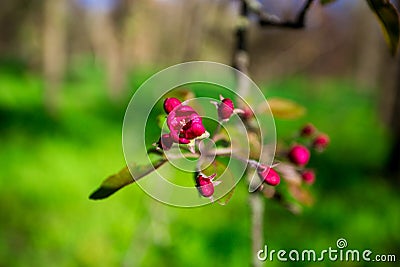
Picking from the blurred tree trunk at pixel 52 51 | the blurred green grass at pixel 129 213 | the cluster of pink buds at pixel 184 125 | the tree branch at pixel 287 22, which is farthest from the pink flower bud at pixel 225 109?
the blurred tree trunk at pixel 52 51

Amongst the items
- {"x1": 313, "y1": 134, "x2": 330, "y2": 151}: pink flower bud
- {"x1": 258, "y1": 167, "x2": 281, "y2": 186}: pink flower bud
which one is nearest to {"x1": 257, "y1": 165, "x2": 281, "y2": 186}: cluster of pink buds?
{"x1": 258, "y1": 167, "x2": 281, "y2": 186}: pink flower bud

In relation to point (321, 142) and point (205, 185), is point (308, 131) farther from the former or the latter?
point (205, 185)

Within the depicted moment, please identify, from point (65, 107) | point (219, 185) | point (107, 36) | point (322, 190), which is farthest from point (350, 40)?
point (219, 185)

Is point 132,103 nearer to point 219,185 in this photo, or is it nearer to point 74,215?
point 219,185

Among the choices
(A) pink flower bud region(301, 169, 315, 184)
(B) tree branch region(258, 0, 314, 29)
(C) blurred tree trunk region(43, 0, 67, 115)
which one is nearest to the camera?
(B) tree branch region(258, 0, 314, 29)

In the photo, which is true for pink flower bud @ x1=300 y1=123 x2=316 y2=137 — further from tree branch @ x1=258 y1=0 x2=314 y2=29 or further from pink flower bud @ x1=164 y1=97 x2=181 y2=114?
pink flower bud @ x1=164 y1=97 x2=181 y2=114
